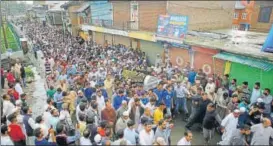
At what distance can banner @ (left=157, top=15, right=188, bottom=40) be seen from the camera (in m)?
13.7

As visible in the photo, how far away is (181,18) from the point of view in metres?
13.8

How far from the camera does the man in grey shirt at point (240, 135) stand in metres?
6.04

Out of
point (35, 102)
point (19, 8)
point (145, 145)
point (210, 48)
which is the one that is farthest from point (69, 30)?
point (19, 8)

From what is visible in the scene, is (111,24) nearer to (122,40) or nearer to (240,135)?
(122,40)

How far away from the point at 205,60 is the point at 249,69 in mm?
2717

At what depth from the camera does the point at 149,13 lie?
2028 centimetres

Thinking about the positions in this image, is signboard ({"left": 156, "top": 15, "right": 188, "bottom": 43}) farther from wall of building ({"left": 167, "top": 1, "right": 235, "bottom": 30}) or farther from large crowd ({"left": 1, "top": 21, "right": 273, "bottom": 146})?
wall of building ({"left": 167, "top": 1, "right": 235, "bottom": 30})

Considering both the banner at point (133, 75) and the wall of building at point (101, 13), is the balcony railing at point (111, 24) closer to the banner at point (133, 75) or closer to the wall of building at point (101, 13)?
the wall of building at point (101, 13)

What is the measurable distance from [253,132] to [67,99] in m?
5.55

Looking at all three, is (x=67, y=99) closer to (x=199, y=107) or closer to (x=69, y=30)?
(x=199, y=107)

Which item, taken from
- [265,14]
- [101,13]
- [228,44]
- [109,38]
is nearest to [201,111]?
[228,44]

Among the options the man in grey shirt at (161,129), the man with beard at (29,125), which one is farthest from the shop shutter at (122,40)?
the man in grey shirt at (161,129)

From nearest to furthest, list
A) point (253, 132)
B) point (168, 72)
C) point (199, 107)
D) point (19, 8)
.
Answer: point (253, 132) → point (199, 107) → point (168, 72) → point (19, 8)

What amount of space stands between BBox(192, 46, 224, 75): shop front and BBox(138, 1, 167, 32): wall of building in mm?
7024
